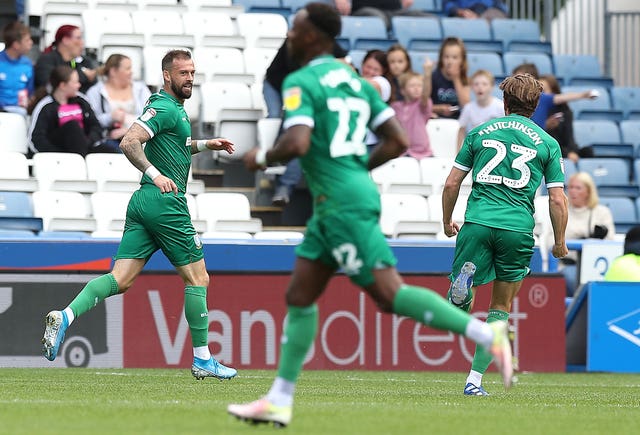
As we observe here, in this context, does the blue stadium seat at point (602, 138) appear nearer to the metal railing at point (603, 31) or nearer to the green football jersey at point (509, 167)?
the metal railing at point (603, 31)

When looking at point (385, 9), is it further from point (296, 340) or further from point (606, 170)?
point (296, 340)

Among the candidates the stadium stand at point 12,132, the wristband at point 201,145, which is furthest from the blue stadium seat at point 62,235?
the wristband at point 201,145

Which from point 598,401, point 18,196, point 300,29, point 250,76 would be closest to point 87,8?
point 250,76

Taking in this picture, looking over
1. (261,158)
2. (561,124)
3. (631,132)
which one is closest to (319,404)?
(261,158)

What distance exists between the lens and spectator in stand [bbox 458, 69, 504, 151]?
15.7 metres

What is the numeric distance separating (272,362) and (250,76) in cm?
490

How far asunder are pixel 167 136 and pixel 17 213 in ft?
15.1

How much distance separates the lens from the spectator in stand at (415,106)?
16141mm

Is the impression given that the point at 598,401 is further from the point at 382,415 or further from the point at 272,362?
the point at 272,362

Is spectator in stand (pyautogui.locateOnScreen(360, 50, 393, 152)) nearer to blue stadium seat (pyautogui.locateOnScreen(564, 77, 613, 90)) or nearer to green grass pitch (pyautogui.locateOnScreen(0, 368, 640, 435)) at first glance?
green grass pitch (pyautogui.locateOnScreen(0, 368, 640, 435))

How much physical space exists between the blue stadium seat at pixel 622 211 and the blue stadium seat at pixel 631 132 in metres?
1.77

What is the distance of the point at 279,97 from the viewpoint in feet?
52.0

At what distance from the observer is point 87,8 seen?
690 inches

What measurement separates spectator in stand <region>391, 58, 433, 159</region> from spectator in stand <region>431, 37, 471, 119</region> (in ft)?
1.96
